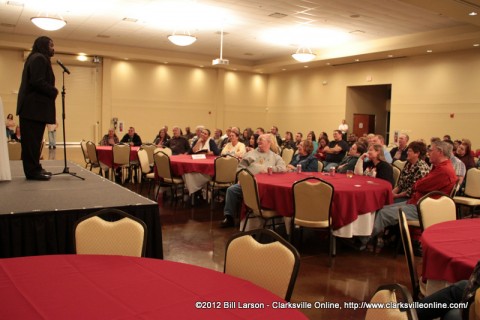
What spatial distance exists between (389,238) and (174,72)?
13.9 m

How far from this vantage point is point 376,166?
5.83m

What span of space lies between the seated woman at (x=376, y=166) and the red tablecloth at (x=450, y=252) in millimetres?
2538

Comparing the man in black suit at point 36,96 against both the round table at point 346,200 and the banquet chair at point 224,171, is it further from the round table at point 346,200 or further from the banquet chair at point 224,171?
the banquet chair at point 224,171

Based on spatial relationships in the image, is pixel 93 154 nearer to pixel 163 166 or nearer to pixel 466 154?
pixel 163 166

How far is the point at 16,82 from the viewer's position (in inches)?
603

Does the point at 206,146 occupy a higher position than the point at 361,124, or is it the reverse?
the point at 361,124

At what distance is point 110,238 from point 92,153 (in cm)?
748

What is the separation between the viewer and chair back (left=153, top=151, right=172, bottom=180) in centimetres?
723

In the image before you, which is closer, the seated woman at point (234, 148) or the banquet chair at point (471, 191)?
the banquet chair at point (471, 191)

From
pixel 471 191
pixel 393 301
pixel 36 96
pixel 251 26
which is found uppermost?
pixel 251 26

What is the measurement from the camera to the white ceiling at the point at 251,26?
928 centimetres

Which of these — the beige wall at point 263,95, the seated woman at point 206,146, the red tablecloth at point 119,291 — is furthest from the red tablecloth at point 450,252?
the beige wall at point 263,95

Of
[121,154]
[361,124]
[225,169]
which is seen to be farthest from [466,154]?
[361,124]

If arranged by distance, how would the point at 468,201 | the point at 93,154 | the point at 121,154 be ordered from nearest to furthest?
the point at 468,201
the point at 121,154
the point at 93,154
